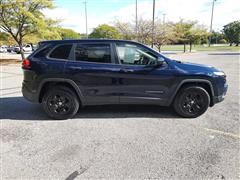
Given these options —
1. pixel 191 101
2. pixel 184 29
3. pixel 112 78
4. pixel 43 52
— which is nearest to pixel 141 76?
pixel 112 78

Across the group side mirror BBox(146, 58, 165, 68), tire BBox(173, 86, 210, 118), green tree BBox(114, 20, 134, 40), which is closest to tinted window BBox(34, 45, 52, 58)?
side mirror BBox(146, 58, 165, 68)

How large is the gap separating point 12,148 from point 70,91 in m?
1.69

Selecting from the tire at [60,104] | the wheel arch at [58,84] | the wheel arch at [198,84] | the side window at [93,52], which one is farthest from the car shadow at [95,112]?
the side window at [93,52]

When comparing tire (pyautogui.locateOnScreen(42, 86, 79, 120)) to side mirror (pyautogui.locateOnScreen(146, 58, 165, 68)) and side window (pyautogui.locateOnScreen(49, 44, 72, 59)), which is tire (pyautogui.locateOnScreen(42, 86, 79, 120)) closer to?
side window (pyautogui.locateOnScreen(49, 44, 72, 59))

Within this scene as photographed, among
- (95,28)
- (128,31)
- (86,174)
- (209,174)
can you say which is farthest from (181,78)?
(95,28)

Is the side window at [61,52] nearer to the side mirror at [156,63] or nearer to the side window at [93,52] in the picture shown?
the side window at [93,52]

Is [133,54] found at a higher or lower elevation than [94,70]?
higher

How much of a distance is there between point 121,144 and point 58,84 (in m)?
2.08

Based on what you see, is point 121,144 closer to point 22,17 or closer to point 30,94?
point 30,94

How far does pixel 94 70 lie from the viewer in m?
4.74

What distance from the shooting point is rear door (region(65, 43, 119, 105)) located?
4.73 metres

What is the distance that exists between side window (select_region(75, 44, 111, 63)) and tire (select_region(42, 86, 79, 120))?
0.80 metres

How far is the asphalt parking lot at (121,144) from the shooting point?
2982 millimetres

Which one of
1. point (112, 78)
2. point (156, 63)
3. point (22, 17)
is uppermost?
point (22, 17)
